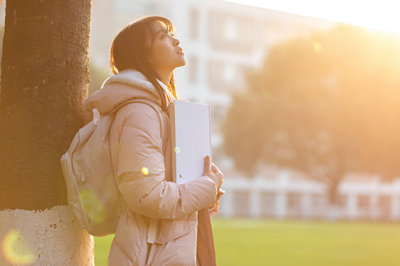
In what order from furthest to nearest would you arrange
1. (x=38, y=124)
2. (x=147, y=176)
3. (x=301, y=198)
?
(x=301, y=198) < (x=38, y=124) < (x=147, y=176)

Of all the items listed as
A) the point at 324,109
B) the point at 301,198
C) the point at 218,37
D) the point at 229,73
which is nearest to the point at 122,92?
the point at 324,109

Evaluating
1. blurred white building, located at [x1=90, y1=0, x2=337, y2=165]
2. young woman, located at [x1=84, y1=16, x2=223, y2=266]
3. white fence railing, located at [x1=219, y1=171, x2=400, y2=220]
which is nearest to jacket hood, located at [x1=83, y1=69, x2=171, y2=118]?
young woman, located at [x1=84, y1=16, x2=223, y2=266]

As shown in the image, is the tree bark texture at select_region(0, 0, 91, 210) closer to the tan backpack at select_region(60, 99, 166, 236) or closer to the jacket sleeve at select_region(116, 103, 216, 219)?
the tan backpack at select_region(60, 99, 166, 236)

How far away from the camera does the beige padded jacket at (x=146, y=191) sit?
90.4 inches

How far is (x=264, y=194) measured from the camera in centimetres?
5172

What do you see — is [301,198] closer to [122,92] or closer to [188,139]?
[188,139]

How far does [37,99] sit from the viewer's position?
8.30 feet

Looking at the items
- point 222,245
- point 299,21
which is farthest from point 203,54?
point 222,245

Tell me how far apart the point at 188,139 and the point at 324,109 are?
96.1 ft

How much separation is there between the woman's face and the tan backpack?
0.28m

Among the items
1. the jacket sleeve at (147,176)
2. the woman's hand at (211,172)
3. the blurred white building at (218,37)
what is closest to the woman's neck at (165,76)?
the jacket sleeve at (147,176)

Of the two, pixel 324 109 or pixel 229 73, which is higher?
pixel 324 109

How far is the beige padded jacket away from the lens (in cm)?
229

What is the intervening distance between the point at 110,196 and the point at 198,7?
47.8 meters
